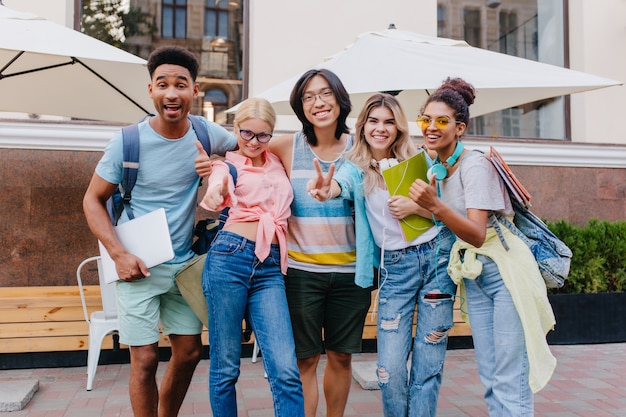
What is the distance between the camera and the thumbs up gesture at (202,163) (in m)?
2.63

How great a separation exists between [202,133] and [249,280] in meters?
0.82

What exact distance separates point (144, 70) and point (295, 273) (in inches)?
90.9

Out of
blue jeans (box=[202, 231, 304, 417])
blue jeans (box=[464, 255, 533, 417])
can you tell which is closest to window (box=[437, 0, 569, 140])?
blue jeans (box=[464, 255, 533, 417])

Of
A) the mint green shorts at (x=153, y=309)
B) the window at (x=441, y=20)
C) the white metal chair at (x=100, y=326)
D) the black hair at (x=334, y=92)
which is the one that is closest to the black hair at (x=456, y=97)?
the black hair at (x=334, y=92)

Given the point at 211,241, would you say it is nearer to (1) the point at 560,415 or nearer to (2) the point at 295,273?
(2) the point at 295,273

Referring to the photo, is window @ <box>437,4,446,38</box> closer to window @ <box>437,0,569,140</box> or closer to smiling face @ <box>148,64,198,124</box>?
window @ <box>437,0,569,140</box>

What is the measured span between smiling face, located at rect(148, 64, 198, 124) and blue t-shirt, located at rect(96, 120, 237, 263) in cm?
13

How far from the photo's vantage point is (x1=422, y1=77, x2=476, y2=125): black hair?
2.54 metres

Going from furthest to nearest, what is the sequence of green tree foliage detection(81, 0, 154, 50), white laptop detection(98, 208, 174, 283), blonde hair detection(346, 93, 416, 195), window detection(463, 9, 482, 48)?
window detection(463, 9, 482, 48)
green tree foliage detection(81, 0, 154, 50)
blonde hair detection(346, 93, 416, 195)
white laptop detection(98, 208, 174, 283)

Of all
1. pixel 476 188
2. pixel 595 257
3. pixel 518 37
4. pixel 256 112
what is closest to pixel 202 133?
pixel 256 112

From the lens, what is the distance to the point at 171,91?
2629mm

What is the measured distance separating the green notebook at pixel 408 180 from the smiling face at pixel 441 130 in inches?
4.3

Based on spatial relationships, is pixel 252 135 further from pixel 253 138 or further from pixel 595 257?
pixel 595 257

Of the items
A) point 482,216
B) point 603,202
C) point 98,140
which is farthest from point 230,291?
point 603,202
